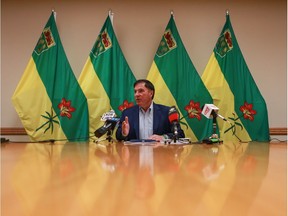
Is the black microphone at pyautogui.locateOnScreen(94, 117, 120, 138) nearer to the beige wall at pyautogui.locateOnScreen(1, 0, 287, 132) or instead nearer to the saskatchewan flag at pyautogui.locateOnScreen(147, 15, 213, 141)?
the saskatchewan flag at pyautogui.locateOnScreen(147, 15, 213, 141)

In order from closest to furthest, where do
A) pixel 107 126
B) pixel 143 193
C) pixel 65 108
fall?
pixel 143 193 → pixel 107 126 → pixel 65 108

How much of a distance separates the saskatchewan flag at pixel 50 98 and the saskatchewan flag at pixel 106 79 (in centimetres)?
11

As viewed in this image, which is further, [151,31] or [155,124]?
[151,31]

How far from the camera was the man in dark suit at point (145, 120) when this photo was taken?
2588mm

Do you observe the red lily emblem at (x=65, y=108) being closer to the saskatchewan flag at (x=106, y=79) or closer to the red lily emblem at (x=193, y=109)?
the saskatchewan flag at (x=106, y=79)

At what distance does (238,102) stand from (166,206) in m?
3.12

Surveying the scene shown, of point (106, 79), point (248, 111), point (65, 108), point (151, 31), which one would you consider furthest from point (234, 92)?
point (65, 108)

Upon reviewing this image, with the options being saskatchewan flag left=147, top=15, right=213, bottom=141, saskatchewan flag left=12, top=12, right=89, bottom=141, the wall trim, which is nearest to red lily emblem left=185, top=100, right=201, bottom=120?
saskatchewan flag left=147, top=15, right=213, bottom=141

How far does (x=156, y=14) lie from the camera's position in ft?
12.1

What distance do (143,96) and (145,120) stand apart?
0.23 m

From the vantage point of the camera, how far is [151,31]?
3656mm

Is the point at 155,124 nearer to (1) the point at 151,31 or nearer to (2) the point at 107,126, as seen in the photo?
(2) the point at 107,126

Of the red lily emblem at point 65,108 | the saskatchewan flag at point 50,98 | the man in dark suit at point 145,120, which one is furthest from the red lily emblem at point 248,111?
the red lily emblem at point 65,108

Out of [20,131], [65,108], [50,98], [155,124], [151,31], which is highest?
[151,31]
